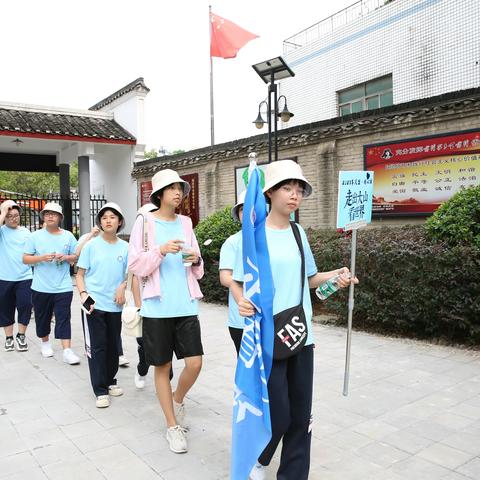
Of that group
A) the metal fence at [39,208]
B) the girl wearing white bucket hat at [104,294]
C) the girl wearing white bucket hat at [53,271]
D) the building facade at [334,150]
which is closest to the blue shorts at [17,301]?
the girl wearing white bucket hat at [53,271]

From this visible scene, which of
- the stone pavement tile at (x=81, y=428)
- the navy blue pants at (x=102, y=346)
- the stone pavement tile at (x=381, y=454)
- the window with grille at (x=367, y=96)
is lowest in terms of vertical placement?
the stone pavement tile at (x=81, y=428)

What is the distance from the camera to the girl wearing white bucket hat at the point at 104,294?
4.36 m

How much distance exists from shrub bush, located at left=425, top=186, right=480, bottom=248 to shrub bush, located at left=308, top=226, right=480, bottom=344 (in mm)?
117


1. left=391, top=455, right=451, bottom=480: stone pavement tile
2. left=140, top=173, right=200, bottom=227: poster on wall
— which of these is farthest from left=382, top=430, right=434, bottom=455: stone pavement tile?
left=140, top=173, right=200, bottom=227: poster on wall

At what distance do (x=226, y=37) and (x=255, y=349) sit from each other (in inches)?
540

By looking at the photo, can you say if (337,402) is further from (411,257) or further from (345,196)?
(411,257)

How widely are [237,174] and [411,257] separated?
622 centimetres

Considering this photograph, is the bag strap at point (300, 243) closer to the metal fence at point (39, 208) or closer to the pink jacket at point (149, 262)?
the pink jacket at point (149, 262)

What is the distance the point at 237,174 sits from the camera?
11.6m

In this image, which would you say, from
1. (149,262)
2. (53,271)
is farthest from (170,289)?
(53,271)

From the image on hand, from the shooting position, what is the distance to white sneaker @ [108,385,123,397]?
4520 mm

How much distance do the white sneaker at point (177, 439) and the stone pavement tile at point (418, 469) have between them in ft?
4.40

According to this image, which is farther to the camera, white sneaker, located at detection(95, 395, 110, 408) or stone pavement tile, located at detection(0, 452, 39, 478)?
white sneaker, located at detection(95, 395, 110, 408)

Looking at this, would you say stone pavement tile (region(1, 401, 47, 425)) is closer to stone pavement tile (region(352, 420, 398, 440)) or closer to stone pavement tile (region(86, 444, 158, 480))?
stone pavement tile (region(86, 444, 158, 480))
